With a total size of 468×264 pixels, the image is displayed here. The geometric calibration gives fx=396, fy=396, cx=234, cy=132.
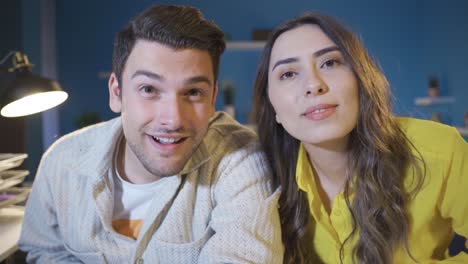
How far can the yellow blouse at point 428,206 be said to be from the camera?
1.08 meters

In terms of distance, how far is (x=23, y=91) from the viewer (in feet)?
4.34

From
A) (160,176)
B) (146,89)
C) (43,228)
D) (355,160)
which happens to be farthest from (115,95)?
(355,160)

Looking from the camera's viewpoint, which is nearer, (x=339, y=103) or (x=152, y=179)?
(x=339, y=103)

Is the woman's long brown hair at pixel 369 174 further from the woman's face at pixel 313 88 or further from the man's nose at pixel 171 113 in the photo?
the man's nose at pixel 171 113

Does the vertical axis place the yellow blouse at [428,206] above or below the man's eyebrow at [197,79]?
below

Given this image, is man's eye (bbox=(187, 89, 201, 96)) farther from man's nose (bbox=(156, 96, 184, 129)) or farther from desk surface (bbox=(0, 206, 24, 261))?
desk surface (bbox=(0, 206, 24, 261))

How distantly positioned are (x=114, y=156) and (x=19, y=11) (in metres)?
2.35

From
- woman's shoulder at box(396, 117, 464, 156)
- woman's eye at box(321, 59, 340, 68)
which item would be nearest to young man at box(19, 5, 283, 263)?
woman's eye at box(321, 59, 340, 68)

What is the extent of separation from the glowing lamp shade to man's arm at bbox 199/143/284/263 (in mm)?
709

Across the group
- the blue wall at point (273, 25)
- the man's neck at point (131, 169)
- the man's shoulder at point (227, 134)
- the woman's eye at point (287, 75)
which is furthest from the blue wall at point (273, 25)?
the woman's eye at point (287, 75)

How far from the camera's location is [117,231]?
119cm

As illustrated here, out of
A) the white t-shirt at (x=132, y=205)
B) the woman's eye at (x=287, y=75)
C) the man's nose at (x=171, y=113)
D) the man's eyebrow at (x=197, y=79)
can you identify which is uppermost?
the woman's eye at (x=287, y=75)

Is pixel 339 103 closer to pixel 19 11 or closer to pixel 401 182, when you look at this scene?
pixel 401 182

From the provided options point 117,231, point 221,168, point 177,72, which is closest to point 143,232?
point 117,231
